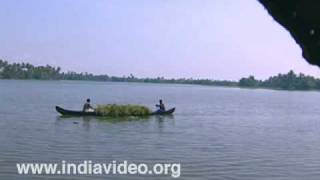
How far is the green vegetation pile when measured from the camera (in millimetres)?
45969

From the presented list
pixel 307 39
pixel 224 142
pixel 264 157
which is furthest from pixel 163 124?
pixel 307 39

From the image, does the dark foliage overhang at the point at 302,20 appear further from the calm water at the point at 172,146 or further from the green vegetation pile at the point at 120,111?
the green vegetation pile at the point at 120,111

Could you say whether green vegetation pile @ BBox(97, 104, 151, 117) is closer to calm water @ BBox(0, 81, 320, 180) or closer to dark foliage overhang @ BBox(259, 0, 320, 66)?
calm water @ BBox(0, 81, 320, 180)

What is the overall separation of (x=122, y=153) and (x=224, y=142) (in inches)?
345

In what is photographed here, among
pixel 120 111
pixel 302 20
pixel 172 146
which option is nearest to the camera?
pixel 302 20

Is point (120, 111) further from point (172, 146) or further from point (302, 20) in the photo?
point (302, 20)

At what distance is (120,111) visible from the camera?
46.8 m

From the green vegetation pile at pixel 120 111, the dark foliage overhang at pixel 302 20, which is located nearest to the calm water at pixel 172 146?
the green vegetation pile at pixel 120 111

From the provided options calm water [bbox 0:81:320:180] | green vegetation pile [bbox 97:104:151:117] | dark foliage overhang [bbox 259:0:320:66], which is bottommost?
calm water [bbox 0:81:320:180]

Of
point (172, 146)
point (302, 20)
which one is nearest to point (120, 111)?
point (172, 146)

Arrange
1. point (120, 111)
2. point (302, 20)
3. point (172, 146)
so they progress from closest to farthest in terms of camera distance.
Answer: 1. point (302, 20)
2. point (172, 146)
3. point (120, 111)

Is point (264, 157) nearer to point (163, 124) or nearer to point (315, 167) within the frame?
point (315, 167)

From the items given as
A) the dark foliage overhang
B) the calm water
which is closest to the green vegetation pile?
the calm water

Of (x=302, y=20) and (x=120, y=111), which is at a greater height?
(x=302, y=20)
